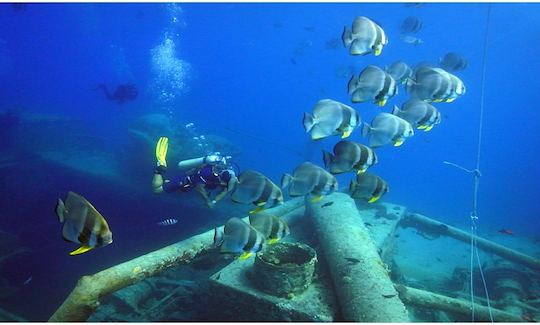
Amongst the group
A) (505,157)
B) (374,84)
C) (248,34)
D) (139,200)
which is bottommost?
(505,157)

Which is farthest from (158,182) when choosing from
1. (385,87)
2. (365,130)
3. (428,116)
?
(428,116)

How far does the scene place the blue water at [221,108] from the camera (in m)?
10.2

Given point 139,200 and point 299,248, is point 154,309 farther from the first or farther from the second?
point 139,200

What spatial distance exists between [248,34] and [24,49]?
443 ft

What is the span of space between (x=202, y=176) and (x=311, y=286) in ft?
8.42

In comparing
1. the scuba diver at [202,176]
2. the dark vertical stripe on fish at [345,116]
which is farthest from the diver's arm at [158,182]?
the dark vertical stripe on fish at [345,116]

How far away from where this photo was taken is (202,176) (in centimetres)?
600

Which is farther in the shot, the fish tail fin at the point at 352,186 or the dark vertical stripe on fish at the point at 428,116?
the dark vertical stripe on fish at the point at 428,116

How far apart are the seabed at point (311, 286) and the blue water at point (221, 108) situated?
2.41 metres

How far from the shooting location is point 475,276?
33.2 ft

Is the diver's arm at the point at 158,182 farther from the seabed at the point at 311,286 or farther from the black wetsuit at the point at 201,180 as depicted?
the seabed at the point at 311,286

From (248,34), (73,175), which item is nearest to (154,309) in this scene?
(73,175)

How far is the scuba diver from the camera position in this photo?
5789 mm

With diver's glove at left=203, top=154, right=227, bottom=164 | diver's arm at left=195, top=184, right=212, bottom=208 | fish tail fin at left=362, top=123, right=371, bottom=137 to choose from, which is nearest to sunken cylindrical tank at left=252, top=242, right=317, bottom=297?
diver's arm at left=195, top=184, right=212, bottom=208
